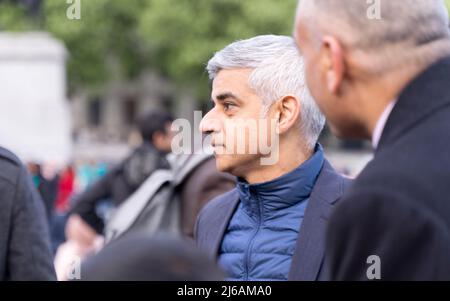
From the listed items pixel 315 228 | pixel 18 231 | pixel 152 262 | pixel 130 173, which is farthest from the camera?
pixel 130 173

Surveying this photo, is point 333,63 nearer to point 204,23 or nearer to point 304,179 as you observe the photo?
point 304,179

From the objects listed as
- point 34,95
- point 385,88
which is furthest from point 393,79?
point 34,95

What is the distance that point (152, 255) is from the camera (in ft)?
5.79

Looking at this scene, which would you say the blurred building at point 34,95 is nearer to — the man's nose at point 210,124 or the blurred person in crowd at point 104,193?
the blurred person in crowd at point 104,193

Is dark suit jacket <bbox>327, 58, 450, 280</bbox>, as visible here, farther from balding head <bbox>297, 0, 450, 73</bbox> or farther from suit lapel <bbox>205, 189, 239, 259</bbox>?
suit lapel <bbox>205, 189, 239, 259</bbox>

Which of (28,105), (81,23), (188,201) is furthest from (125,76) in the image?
(188,201)

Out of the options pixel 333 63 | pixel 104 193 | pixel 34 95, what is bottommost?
pixel 34 95

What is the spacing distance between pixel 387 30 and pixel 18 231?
171 centimetres

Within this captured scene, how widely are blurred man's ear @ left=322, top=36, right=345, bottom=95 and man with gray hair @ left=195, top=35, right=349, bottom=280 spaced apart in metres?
0.98

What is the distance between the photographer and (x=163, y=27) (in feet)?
140

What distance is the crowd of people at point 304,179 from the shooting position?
79.3 inches

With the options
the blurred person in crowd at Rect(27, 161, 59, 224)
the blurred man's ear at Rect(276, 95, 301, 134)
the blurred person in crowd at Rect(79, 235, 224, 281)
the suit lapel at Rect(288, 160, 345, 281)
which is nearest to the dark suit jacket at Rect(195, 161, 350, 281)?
the suit lapel at Rect(288, 160, 345, 281)

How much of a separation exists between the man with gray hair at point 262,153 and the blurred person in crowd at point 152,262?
54.4 inches
